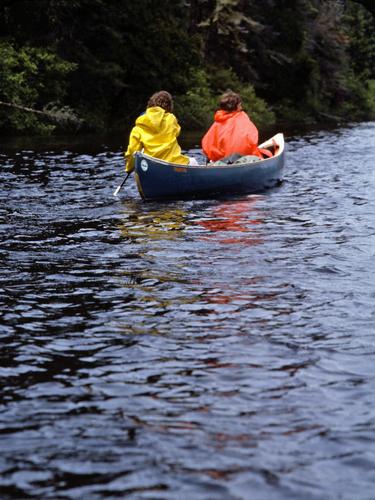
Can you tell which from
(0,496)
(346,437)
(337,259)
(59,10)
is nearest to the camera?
(0,496)

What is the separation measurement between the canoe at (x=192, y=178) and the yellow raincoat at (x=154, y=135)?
0.72 m

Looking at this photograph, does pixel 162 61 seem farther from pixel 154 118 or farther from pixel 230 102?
pixel 154 118

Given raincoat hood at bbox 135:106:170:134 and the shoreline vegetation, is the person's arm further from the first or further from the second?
the shoreline vegetation

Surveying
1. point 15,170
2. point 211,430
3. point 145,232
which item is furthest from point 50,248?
point 15,170

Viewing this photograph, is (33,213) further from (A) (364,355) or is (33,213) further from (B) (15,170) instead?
(A) (364,355)

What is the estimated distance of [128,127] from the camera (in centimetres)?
3162

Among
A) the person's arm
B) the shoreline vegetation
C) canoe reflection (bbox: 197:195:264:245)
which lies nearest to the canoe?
canoe reflection (bbox: 197:195:264:245)

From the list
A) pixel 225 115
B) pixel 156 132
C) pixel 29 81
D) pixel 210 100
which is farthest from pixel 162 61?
pixel 156 132

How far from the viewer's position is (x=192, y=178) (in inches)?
529

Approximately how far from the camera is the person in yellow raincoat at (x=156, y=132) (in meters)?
13.7

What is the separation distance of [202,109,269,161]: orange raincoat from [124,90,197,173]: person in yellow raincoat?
0.79 meters

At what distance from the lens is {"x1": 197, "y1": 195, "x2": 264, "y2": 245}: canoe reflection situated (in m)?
10.0

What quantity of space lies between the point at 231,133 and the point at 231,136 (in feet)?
0.16

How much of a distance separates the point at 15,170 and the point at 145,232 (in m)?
7.72
